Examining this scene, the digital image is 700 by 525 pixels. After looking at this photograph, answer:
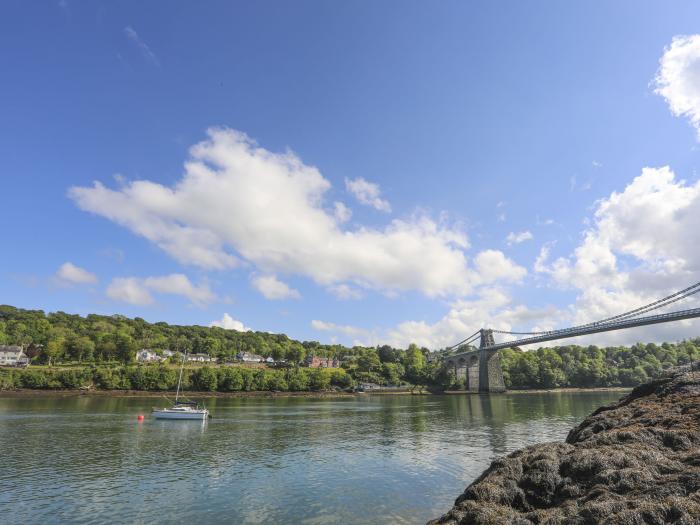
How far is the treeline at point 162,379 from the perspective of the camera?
116 m

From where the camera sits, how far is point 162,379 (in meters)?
Result: 126

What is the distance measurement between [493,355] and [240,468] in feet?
491

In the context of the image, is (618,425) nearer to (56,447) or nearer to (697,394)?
(697,394)

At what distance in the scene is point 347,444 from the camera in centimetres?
4412

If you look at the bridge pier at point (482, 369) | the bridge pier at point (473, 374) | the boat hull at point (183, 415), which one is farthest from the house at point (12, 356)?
the bridge pier at point (482, 369)

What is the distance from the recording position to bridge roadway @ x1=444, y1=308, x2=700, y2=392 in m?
112

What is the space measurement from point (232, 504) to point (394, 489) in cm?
1028

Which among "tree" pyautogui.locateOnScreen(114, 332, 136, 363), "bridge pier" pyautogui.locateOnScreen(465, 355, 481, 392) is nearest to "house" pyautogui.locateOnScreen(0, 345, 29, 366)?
"tree" pyautogui.locateOnScreen(114, 332, 136, 363)

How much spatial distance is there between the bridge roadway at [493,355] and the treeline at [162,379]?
54.4 m

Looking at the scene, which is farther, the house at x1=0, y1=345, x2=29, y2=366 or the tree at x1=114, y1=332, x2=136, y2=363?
the tree at x1=114, y1=332, x2=136, y2=363

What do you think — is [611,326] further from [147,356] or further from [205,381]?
[147,356]

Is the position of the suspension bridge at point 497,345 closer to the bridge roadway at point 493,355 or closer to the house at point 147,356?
the bridge roadway at point 493,355

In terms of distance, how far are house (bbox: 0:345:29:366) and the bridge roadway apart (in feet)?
555

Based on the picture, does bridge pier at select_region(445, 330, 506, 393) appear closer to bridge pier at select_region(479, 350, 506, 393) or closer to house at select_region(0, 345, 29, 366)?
bridge pier at select_region(479, 350, 506, 393)
